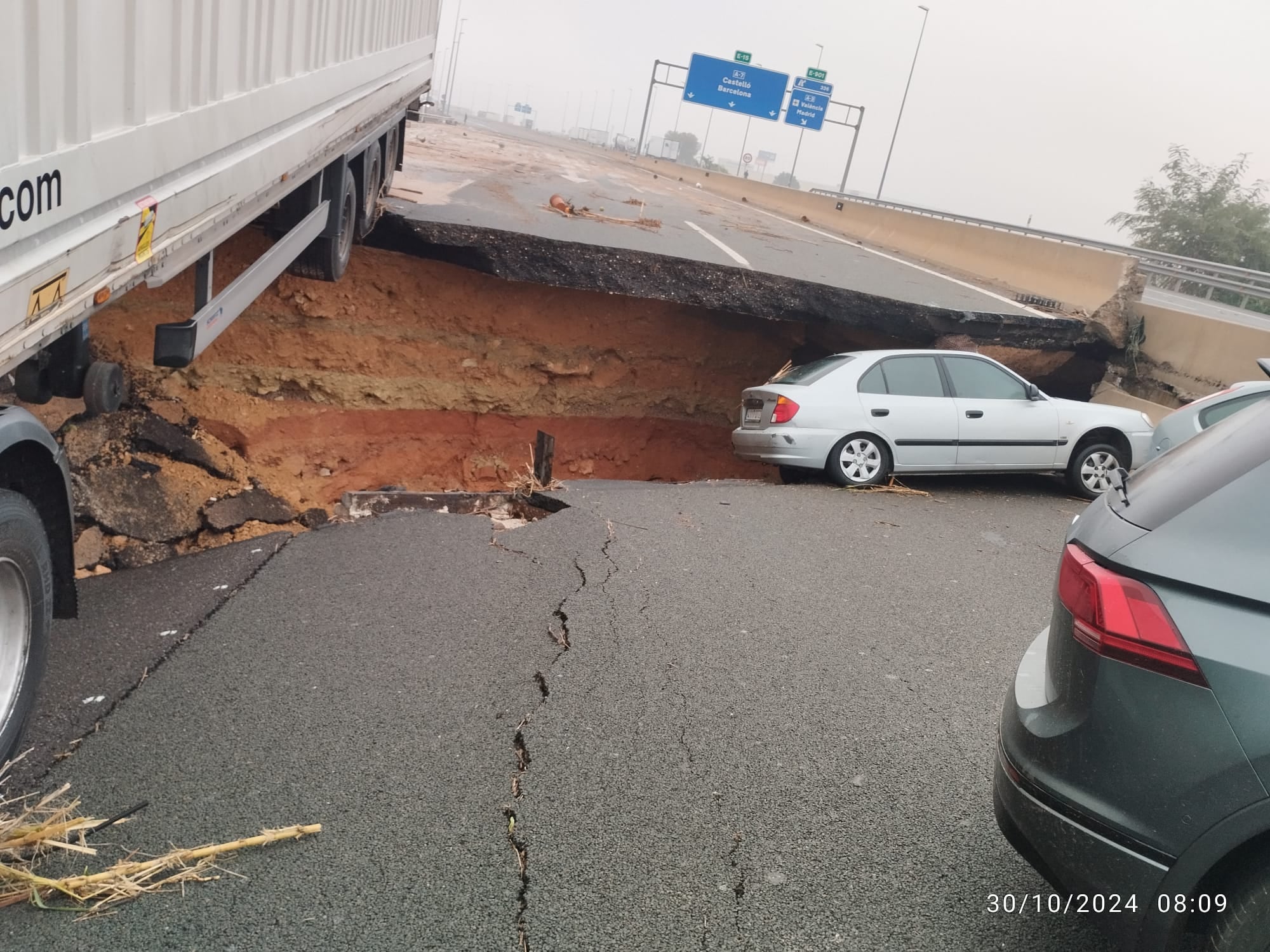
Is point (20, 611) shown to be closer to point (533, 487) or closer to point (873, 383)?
point (533, 487)

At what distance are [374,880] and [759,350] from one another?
11386 millimetres

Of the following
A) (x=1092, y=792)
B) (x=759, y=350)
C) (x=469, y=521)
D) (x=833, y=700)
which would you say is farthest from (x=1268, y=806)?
(x=759, y=350)

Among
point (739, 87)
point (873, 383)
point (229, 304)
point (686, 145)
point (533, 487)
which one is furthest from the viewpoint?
point (686, 145)

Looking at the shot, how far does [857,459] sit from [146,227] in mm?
7493

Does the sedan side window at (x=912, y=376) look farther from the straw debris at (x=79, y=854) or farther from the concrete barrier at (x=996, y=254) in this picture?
the straw debris at (x=79, y=854)

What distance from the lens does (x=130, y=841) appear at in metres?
3.42

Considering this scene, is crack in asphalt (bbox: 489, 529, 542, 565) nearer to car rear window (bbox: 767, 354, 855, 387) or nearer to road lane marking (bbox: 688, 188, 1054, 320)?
car rear window (bbox: 767, 354, 855, 387)

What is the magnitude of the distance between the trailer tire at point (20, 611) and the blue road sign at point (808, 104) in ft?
151

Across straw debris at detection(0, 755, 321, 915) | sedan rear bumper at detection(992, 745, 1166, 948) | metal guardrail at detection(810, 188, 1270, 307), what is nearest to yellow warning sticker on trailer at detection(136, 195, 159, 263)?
straw debris at detection(0, 755, 321, 915)

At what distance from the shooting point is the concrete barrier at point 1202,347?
37.2ft

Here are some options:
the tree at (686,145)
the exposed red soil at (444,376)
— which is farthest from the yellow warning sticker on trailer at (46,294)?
the tree at (686,145)

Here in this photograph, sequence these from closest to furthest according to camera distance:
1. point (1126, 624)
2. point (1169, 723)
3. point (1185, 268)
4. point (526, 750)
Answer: point (1169, 723) < point (1126, 624) < point (526, 750) < point (1185, 268)

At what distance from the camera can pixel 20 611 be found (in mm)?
3467

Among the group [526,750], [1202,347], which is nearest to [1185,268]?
[1202,347]
